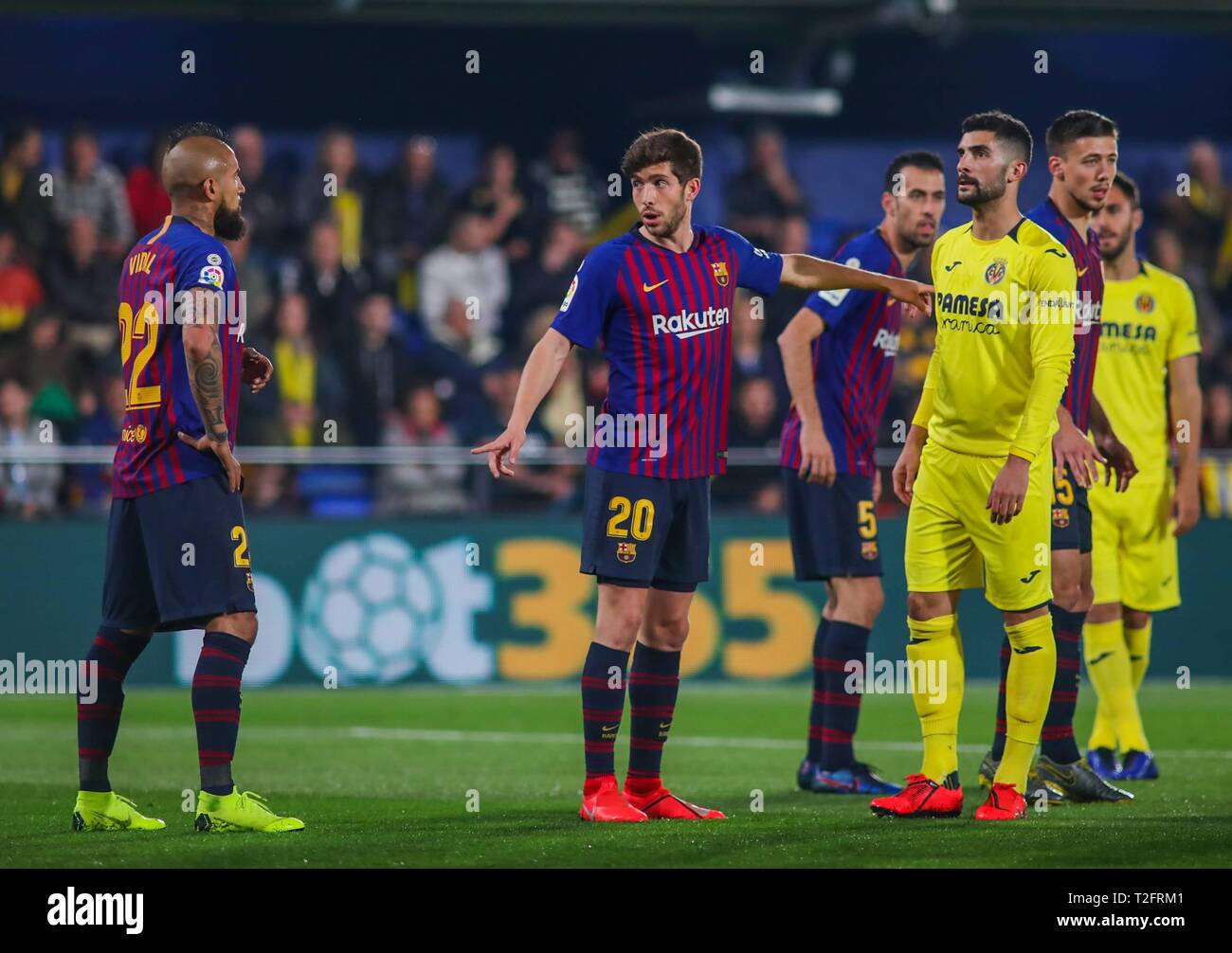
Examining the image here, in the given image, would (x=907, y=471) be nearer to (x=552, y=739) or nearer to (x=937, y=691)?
(x=937, y=691)

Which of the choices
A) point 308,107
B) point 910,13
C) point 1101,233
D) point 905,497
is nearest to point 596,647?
point 905,497

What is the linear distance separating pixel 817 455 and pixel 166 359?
2893mm

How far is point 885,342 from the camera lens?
8555 mm

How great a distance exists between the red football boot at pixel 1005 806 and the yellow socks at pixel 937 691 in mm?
186

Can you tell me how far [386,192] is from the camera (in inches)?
658

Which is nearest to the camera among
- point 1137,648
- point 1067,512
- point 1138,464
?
point 1067,512

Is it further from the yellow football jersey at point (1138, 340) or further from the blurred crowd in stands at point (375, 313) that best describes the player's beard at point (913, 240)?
the blurred crowd in stands at point (375, 313)

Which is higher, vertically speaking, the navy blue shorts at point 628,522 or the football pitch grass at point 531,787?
the navy blue shorts at point 628,522

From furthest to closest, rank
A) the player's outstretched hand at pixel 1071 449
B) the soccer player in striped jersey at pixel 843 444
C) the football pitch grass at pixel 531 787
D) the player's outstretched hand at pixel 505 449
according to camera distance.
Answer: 1. the soccer player in striped jersey at pixel 843 444
2. the player's outstretched hand at pixel 1071 449
3. the player's outstretched hand at pixel 505 449
4. the football pitch grass at pixel 531 787

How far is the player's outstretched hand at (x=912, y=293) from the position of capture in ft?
23.6

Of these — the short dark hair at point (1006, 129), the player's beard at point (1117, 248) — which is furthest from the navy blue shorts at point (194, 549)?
the player's beard at point (1117, 248)

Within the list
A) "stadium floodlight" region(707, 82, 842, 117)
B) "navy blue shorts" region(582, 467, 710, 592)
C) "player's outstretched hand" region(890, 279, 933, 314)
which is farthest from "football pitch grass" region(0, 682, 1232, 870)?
"stadium floodlight" region(707, 82, 842, 117)

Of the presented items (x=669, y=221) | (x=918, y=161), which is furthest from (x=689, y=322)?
(x=918, y=161)

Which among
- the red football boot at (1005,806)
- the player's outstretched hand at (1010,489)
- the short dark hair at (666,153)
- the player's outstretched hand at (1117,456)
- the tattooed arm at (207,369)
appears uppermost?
the short dark hair at (666,153)
